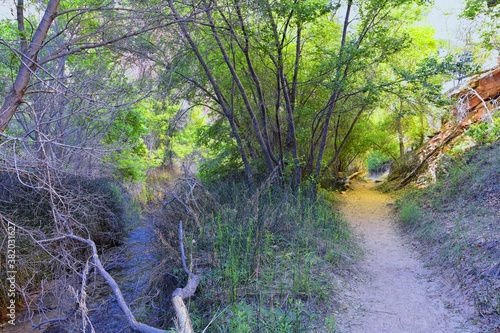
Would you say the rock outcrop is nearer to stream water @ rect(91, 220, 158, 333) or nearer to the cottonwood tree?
the cottonwood tree

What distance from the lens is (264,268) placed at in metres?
4.75

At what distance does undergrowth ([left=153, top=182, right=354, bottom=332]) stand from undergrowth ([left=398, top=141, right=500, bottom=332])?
1.65 meters

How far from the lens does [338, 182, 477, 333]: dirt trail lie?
12.6 feet

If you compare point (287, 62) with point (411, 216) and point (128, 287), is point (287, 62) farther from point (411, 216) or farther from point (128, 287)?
point (128, 287)

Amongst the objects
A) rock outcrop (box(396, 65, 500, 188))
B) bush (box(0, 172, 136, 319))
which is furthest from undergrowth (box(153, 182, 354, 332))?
rock outcrop (box(396, 65, 500, 188))

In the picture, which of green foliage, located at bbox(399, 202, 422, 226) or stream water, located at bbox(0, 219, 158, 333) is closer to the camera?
stream water, located at bbox(0, 219, 158, 333)

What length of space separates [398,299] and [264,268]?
1.85 m

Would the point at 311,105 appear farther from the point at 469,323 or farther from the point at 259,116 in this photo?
the point at 469,323

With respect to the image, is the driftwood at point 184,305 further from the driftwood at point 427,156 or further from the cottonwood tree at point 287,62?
the driftwood at point 427,156

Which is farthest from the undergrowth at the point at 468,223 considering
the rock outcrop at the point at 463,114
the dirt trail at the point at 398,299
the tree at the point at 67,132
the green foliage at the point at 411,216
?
the tree at the point at 67,132

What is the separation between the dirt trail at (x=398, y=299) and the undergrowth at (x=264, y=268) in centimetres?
36

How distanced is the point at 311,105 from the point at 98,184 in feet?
21.5

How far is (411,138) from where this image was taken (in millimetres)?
17625

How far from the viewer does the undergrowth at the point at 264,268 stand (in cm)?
370
